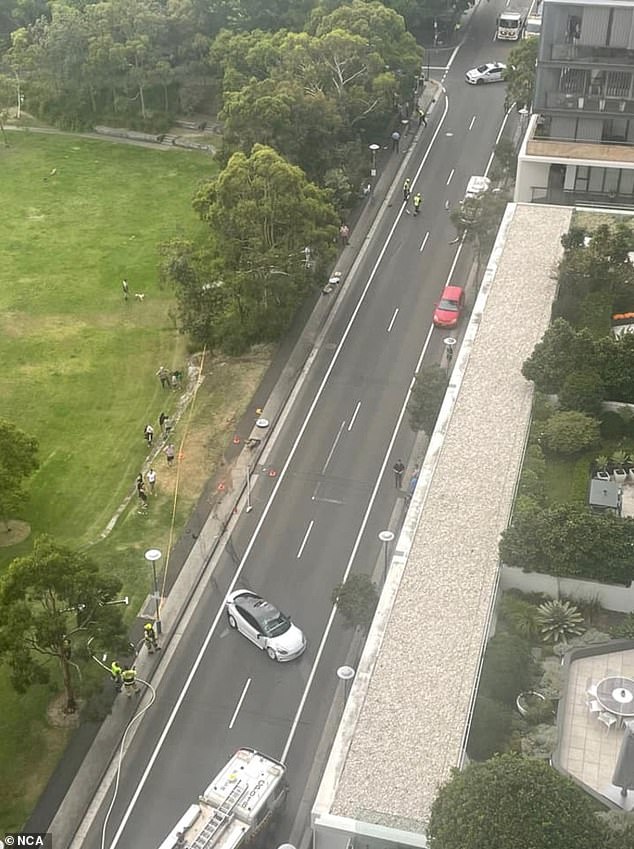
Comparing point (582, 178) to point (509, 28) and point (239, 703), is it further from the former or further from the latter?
point (239, 703)

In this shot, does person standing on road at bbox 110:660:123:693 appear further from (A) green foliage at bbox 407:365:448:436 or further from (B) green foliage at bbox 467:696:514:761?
(A) green foliage at bbox 407:365:448:436

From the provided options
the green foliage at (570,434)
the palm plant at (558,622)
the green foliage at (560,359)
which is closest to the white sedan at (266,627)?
the palm plant at (558,622)

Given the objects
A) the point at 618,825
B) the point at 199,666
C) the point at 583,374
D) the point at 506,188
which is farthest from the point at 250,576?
the point at 506,188

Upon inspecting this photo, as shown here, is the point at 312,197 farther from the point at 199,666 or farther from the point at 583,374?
the point at 199,666

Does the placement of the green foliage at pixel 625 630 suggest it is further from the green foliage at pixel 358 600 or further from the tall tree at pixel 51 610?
the tall tree at pixel 51 610

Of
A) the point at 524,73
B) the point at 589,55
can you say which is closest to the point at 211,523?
the point at 589,55

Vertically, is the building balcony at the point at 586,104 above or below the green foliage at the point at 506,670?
above
